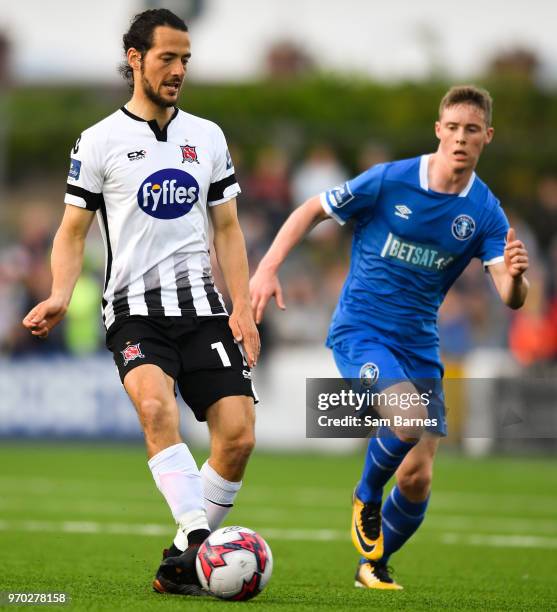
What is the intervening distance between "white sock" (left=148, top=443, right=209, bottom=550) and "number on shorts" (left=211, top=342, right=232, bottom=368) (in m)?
0.50

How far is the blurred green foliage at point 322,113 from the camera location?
24.7 metres

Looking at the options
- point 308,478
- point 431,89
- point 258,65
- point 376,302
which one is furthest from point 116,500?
point 258,65

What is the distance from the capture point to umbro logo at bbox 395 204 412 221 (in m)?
7.36

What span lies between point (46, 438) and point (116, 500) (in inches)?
248

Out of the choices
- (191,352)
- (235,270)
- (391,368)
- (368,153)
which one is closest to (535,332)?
(368,153)

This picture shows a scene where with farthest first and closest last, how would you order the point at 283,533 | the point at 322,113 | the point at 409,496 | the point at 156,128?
the point at 322,113, the point at 283,533, the point at 409,496, the point at 156,128

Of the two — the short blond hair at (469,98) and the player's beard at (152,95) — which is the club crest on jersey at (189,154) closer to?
the player's beard at (152,95)

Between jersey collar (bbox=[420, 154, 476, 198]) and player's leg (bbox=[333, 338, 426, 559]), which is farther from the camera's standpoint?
jersey collar (bbox=[420, 154, 476, 198])

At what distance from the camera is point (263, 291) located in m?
7.00

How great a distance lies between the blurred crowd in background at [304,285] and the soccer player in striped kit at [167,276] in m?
11.5

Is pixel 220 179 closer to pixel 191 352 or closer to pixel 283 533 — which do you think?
pixel 191 352

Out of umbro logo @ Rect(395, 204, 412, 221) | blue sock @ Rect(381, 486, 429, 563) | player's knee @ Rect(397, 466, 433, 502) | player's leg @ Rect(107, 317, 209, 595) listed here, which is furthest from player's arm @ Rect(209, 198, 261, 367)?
blue sock @ Rect(381, 486, 429, 563)

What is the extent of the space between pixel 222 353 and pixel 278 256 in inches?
33.5

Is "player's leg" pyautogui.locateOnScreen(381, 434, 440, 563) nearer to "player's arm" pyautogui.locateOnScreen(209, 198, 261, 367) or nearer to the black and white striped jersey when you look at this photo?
"player's arm" pyautogui.locateOnScreen(209, 198, 261, 367)
